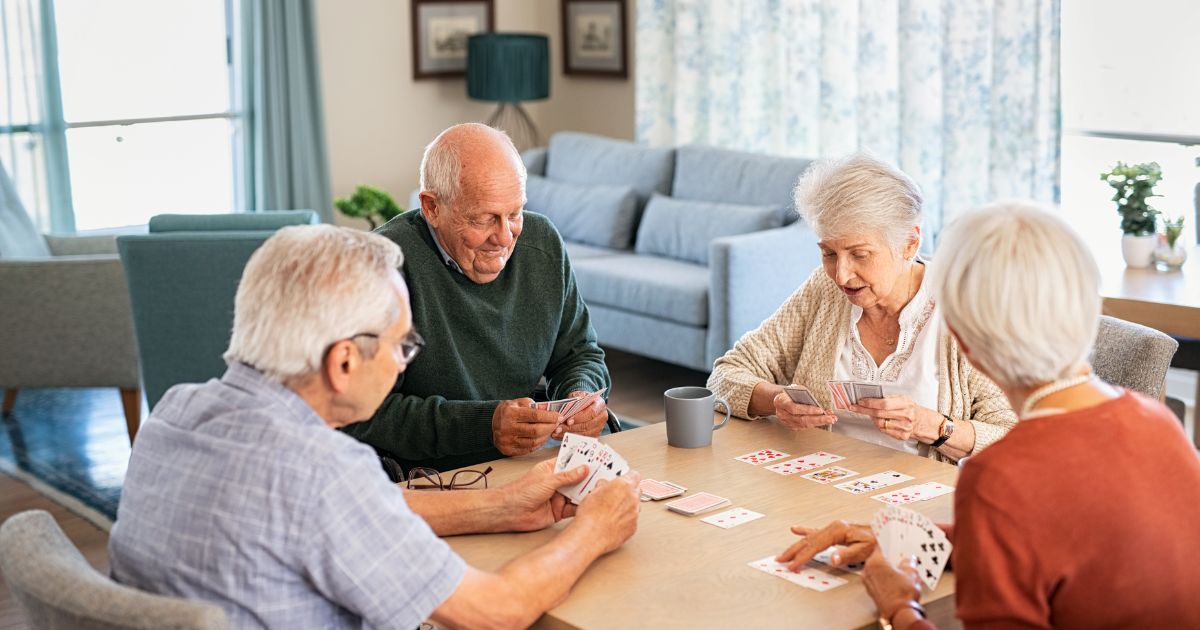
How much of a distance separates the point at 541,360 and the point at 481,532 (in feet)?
2.82

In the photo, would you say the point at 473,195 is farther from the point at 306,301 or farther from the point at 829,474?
the point at 306,301

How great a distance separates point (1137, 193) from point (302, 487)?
3505 mm

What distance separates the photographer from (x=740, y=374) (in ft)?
8.64

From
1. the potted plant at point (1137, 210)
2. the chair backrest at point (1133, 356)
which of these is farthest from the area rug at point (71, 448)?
the potted plant at point (1137, 210)

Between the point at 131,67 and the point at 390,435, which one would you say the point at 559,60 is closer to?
the point at 131,67

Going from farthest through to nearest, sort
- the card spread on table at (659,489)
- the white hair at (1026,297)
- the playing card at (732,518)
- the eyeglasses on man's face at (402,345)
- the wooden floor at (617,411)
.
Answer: the wooden floor at (617,411)
the card spread on table at (659,489)
the playing card at (732,518)
the eyeglasses on man's face at (402,345)
the white hair at (1026,297)

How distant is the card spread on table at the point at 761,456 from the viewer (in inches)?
90.9

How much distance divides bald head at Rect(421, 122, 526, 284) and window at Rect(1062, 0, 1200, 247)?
302 centimetres

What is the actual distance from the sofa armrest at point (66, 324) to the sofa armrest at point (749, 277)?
7.48 feet

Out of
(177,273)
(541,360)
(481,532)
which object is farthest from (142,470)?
(177,273)

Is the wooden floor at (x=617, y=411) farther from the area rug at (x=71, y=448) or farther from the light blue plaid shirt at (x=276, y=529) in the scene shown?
the light blue plaid shirt at (x=276, y=529)

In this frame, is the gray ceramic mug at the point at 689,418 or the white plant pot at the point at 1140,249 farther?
the white plant pot at the point at 1140,249

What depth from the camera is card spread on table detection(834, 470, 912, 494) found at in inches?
84.2

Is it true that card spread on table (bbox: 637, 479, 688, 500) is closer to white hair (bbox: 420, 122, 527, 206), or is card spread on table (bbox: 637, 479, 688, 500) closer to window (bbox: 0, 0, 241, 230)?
white hair (bbox: 420, 122, 527, 206)
